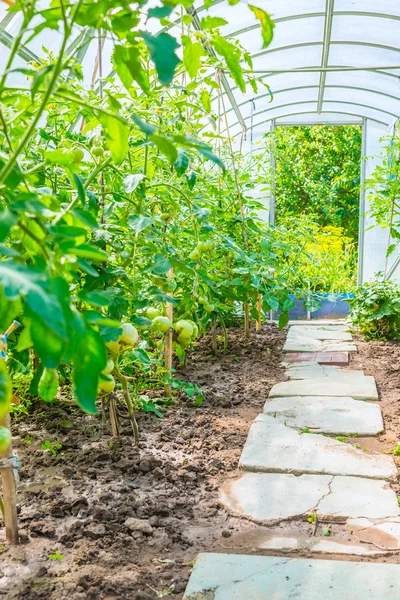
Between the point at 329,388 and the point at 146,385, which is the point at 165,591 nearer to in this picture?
the point at 146,385

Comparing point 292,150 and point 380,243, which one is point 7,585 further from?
point 292,150

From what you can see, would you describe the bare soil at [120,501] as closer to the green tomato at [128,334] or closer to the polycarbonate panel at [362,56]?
the green tomato at [128,334]

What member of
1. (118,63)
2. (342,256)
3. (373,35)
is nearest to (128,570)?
(118,63)

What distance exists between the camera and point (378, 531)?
1825 mm

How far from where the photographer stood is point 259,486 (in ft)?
7.14

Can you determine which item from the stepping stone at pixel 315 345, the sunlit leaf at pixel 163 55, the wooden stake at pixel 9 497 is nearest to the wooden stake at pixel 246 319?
the stepping stone at pixel 315 345

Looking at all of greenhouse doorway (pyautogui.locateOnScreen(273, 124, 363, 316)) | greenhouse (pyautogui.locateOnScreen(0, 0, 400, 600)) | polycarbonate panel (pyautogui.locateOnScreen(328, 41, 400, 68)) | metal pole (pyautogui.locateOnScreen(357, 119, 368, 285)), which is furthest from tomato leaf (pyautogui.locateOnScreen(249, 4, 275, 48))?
greenhouse doorway (pyautogui.locateOnScreen(273, 124, 363, 316))

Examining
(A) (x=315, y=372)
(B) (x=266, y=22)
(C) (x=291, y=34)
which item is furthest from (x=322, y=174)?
(B) (x=266, y=22)

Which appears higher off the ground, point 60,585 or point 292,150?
point 292,150

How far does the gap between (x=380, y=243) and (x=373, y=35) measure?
3.15 meters

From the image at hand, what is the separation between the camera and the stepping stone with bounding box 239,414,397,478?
2293 mm

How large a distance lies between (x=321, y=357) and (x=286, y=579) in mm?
3095

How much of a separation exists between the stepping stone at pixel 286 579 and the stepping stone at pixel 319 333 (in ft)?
12.6

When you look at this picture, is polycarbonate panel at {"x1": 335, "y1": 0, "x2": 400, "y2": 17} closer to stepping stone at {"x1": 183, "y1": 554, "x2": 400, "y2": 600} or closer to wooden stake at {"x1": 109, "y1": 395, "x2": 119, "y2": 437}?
wooden stake at {"x1": 109, "y1": 395, "x2": 119, "y2": 437}
